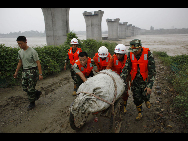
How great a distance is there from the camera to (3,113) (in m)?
3.84

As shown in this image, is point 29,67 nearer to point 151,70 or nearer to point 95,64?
point 95,64

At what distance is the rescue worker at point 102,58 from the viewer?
3625 mm

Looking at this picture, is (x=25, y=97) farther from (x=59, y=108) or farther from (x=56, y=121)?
(x=56, y=121)

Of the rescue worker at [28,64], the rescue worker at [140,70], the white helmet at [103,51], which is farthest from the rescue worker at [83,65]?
the rescue worker at [28,64]

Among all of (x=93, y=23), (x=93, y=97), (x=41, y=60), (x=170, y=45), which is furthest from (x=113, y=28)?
(x=93, y=97)

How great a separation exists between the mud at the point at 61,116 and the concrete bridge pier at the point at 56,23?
8.58 m

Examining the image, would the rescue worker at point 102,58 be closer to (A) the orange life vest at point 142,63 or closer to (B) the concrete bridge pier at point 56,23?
(A) the orange life vest at point 142,63

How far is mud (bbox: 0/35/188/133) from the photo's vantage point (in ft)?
10.1

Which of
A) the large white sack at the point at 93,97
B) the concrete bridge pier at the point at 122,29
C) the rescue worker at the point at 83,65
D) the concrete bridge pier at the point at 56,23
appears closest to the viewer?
the large white sack at the point at 93,97

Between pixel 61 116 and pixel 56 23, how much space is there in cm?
1092

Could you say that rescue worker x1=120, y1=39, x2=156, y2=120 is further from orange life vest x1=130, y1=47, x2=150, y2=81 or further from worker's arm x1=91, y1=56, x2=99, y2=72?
worker's arm x1=91, y1=56, x2=99, y2=72

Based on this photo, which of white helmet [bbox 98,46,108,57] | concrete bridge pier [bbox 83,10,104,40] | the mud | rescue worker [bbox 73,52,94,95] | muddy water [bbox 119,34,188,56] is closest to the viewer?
the mud

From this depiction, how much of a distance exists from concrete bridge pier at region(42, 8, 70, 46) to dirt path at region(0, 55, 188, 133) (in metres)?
8.56

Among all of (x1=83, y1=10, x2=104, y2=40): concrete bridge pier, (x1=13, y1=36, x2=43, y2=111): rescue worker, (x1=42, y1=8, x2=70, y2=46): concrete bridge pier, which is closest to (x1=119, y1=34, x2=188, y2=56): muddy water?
(x1=83, y1=10, x2=104, y2=40): concrete bridge pier
